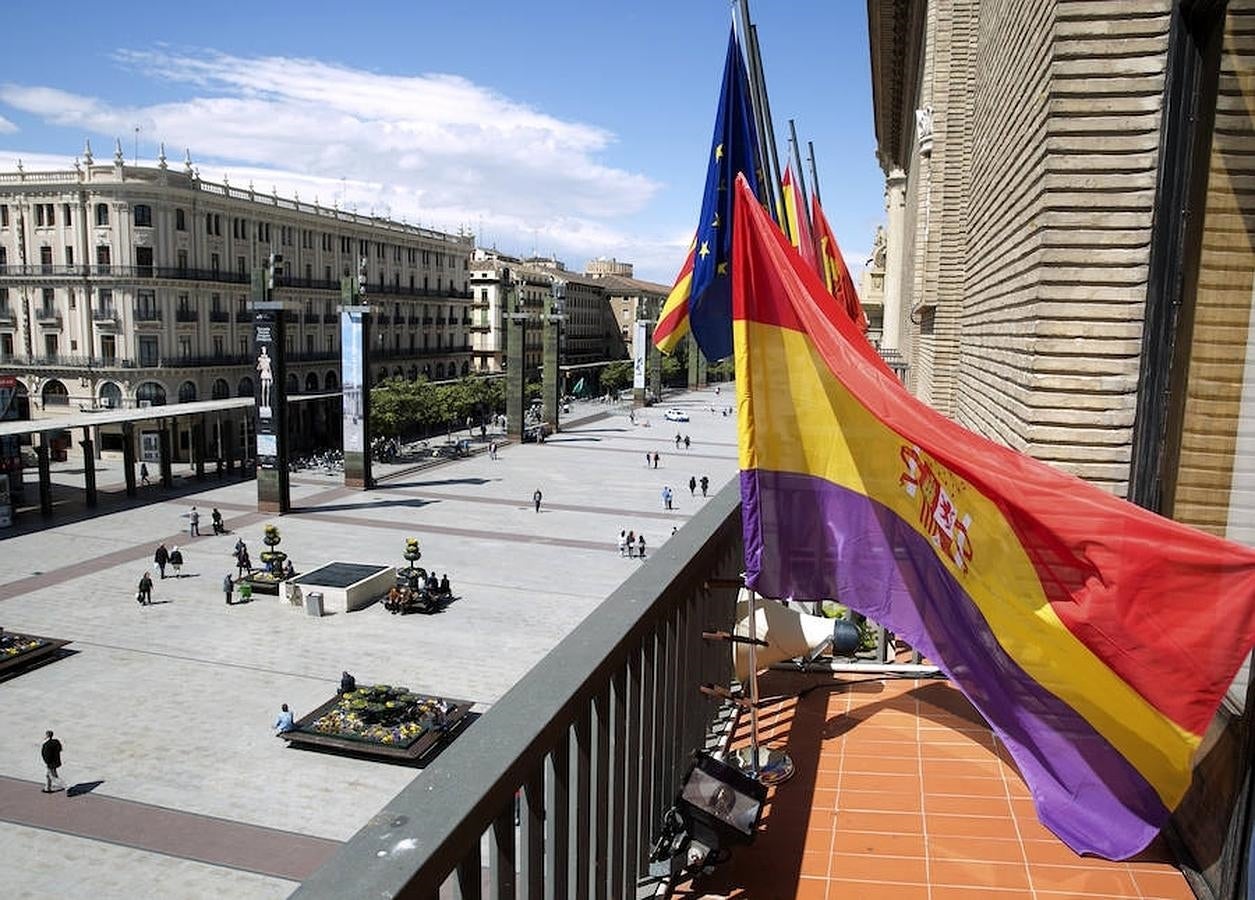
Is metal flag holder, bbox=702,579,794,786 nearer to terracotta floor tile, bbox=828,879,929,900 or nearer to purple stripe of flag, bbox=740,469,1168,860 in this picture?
purple stripe of flag, bbox=740,469,1168,860

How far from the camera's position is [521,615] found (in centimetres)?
2467

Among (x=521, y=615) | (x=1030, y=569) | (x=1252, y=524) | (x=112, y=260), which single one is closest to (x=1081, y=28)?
(x=1252, y=524)

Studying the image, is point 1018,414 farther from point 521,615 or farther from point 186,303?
point 186,303

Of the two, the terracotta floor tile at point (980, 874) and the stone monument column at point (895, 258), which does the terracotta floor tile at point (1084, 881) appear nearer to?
the terracotta floor tile at point (980, 874)

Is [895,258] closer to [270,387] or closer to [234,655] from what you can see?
[270,387]

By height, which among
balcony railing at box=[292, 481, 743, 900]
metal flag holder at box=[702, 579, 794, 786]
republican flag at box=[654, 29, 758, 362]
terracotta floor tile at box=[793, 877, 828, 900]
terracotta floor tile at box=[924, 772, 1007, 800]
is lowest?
terracotta floor tile at box=[793, 877, 828, 900]

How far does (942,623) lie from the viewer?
12.8ft

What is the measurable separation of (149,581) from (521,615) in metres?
8.93

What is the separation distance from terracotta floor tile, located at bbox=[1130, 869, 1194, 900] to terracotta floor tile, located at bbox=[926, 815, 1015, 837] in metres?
0.57

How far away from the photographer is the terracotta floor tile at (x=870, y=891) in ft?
13.6

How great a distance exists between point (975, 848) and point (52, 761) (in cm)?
1434

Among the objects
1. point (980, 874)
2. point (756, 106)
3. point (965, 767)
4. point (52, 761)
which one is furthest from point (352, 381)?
point (980, 874)

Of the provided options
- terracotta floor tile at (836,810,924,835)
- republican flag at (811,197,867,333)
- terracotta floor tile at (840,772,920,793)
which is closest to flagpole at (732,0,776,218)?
terracotta floor tile at (840,772,920,793)

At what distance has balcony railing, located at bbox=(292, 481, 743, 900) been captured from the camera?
2.12 m
